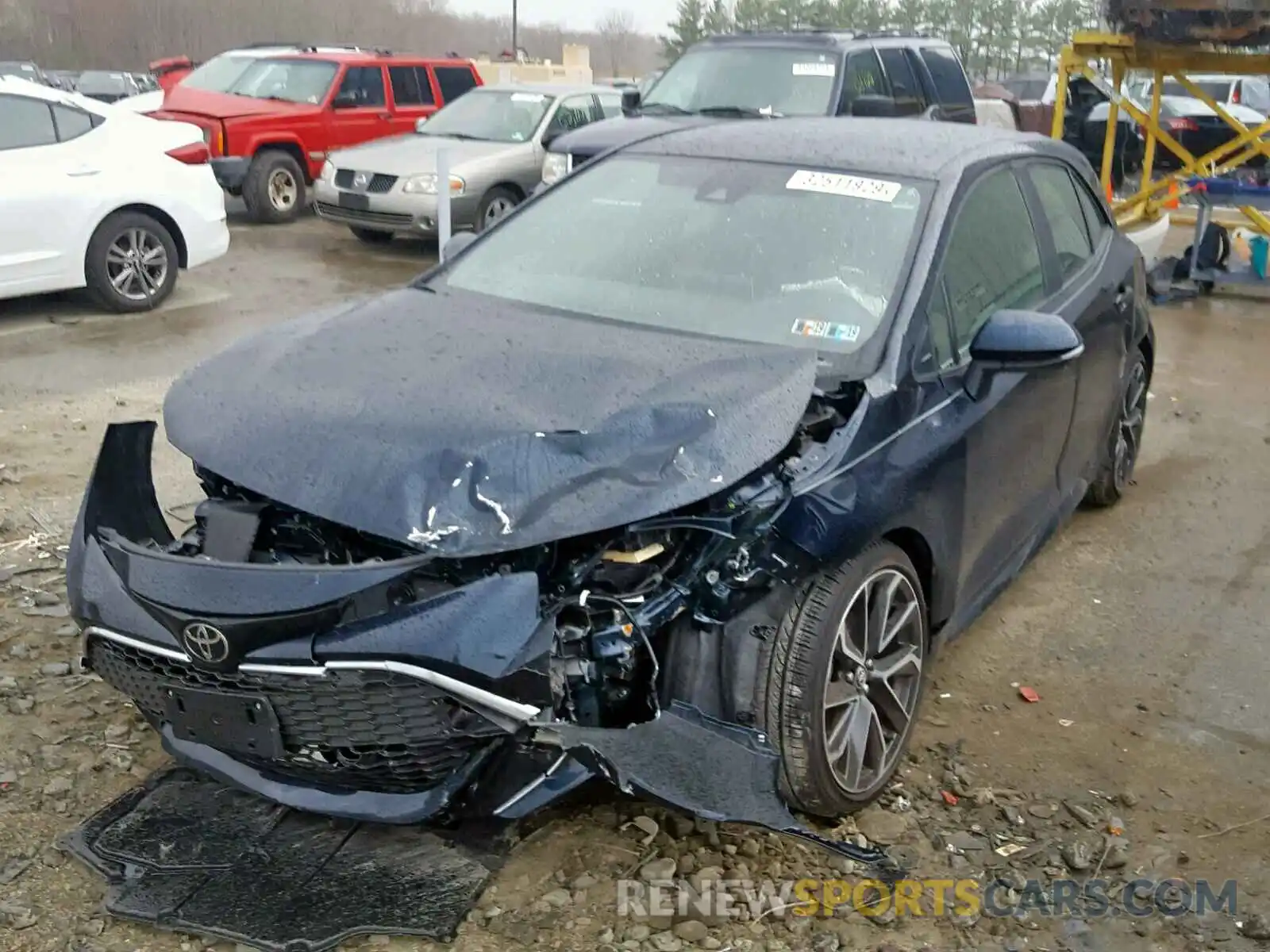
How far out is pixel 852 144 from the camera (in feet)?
13.5

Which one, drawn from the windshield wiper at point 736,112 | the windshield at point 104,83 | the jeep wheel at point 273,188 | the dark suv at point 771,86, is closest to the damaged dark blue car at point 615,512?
the dark suv at point 771,86

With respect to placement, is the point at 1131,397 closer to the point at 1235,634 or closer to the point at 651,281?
the point at 1235,634

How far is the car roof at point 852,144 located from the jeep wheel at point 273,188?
9380 mm

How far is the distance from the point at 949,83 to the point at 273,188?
6.88 meters

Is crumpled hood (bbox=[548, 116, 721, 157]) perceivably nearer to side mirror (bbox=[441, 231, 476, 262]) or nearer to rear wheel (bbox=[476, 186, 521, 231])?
rear wheel (bbox=[476, 186, 521, 231])

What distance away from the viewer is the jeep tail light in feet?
29.3

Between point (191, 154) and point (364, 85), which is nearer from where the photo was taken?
point (191, 154)

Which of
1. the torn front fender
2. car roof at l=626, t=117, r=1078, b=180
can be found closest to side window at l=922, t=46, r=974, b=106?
car roof at l=626, t=117, r=1078, b=180

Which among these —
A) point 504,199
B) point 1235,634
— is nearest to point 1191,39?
point 504,199

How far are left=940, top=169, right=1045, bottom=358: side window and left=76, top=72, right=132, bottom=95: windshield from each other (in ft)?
92.6

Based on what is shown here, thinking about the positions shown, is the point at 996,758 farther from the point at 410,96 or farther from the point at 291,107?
the point at 410,96

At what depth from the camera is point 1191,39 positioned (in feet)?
A: 33.8

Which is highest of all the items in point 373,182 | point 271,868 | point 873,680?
point 373,182

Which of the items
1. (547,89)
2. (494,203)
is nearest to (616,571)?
(494,203)
